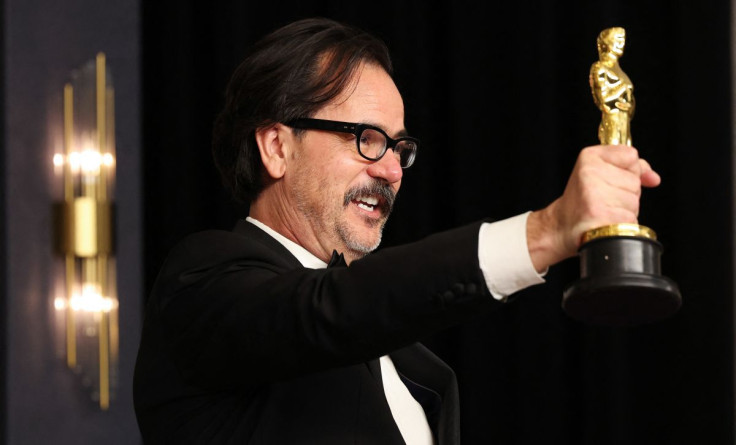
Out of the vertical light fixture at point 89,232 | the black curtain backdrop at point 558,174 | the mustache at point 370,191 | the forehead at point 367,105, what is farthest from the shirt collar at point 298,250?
the vertical light fixture at point 89,232

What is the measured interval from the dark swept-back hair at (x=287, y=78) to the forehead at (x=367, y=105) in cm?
1

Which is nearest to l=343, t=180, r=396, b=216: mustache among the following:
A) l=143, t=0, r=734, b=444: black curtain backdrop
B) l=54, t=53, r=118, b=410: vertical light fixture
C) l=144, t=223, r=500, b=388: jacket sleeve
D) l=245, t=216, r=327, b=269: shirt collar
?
l=245, t=216, r=327, b=269: shirt collar

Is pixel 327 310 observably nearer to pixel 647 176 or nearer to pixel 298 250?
pixel 647 176

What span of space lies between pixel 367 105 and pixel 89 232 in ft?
5.88

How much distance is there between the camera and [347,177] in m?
1.60

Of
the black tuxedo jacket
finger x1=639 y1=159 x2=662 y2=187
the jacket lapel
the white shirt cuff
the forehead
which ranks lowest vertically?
the jacket lapel

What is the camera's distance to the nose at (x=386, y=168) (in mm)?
1595

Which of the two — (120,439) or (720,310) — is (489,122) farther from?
(120,439)

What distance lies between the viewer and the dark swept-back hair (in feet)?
5.24

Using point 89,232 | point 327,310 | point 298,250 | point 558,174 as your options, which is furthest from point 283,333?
point 89,232

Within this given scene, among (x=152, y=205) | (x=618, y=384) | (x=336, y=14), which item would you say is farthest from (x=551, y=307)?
(x=152, y=205)

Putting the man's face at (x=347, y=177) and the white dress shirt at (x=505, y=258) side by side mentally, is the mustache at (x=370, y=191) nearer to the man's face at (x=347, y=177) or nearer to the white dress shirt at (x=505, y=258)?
the man's face at (x=347, y=177)

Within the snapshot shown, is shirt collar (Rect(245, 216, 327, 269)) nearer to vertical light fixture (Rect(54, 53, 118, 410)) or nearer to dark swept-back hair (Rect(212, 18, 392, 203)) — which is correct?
dark swept-back hair (Rect(212, 18, 392, 203))

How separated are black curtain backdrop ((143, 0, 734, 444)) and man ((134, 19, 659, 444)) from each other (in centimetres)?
124
